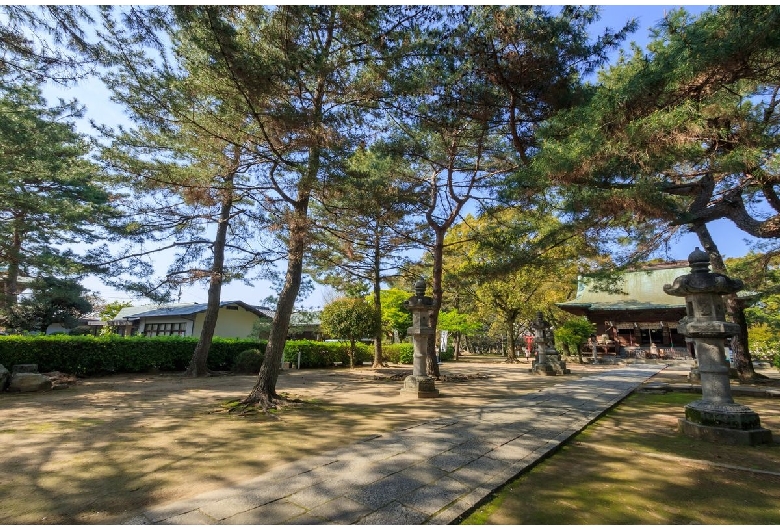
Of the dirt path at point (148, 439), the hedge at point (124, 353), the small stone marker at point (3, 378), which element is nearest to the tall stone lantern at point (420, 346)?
the dirt path at point (148, 439)

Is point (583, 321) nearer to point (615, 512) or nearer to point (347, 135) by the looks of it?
point (347, 135)

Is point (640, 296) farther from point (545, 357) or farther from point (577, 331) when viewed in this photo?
point (545, 357)

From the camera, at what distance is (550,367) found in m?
14.7

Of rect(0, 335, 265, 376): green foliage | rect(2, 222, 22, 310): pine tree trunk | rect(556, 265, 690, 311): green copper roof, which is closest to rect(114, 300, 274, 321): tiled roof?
rect(2, 222, 22, 310): pine tree trunk

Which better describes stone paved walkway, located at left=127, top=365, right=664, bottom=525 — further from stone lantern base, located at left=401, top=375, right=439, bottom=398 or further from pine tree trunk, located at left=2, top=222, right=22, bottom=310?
pine tree trunk, located at left=2, top=222, right=22, bottom=310

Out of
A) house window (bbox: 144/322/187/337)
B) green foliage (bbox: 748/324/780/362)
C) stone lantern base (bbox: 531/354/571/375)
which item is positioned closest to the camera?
stone lantern base (bbox: 531/354/571/375)

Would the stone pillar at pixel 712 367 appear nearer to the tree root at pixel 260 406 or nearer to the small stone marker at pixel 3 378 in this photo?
the tree root at pixel 260 406

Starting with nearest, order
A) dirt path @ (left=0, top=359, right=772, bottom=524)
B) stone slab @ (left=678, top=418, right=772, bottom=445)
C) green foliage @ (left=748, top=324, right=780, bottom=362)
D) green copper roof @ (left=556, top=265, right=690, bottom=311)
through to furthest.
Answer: dirt path @ (left=0, top=359, right=772, bottom=524) → stone slab @ (left=678, top=418, right=772, bottom=445) → green foliage @ (left=748, top=324, right=780, bottom=362) → green copper roof @ (left=556, top=265, right=690, bottom=311)

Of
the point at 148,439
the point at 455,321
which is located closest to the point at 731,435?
the point at 148,439

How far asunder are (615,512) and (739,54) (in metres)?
5.75

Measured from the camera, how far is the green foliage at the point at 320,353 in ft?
61.1

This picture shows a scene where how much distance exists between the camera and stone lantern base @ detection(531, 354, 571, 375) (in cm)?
1459

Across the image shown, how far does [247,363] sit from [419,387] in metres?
9.04

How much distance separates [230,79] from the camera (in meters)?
5.46
